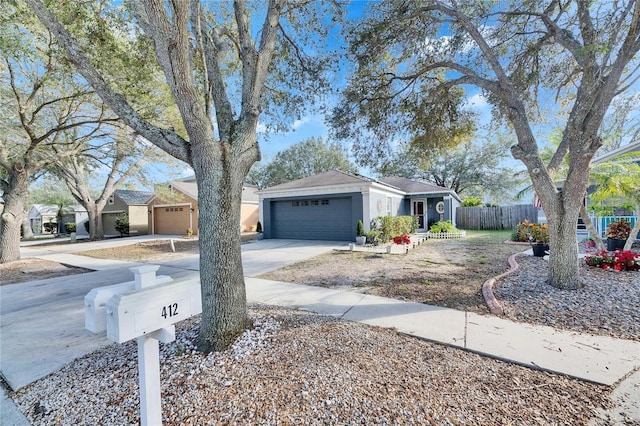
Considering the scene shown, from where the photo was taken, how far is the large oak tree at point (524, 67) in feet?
14.8

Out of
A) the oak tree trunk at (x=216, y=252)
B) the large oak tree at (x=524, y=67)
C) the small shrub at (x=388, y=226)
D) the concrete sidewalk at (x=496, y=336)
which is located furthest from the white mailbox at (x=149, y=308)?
the small shrub at (x=388, y=226)

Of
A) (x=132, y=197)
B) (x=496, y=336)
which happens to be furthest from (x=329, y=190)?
(x=132, y=197)

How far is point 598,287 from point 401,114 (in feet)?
17.4

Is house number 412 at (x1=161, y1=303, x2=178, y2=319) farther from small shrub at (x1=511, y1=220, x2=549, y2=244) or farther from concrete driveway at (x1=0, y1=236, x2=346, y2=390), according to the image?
small shrub at (x1=511, y1=220, x2=549, y2=244)

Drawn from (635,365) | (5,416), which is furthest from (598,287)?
(5,416)

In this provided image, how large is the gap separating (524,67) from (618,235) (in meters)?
6.25

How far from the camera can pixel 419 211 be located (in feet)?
62.9

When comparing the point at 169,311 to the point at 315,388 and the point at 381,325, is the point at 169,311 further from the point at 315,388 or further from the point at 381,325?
the point at 381,325

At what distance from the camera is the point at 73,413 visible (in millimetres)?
2186

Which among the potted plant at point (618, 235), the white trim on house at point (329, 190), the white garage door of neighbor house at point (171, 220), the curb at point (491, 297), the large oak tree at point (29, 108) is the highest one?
the large oak tree at point (29, 108)

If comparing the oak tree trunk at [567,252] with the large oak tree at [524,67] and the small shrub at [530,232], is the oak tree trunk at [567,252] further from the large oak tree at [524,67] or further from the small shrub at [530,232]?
the small shrub at [530,232]

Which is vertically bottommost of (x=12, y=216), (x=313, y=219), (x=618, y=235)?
(x=618, y=235)

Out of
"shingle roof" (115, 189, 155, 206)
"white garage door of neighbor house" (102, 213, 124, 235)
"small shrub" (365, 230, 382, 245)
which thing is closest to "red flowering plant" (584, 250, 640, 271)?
"small shrub" (365, 230, 382, 245)

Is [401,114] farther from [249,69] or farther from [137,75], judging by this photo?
[137,75]
